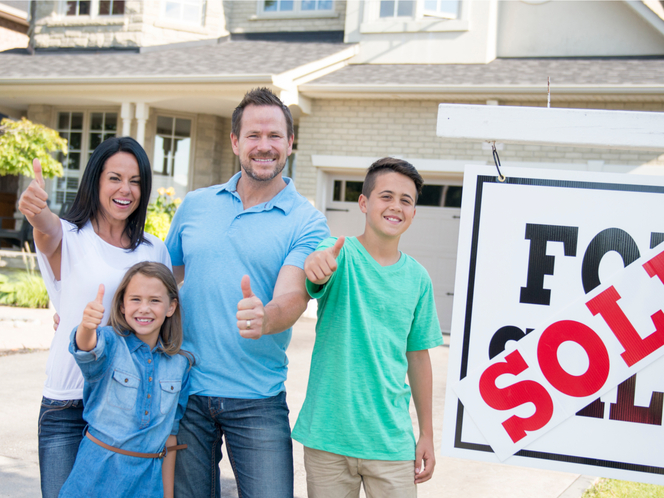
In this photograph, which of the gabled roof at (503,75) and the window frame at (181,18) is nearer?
the gabled roof at (503,75)

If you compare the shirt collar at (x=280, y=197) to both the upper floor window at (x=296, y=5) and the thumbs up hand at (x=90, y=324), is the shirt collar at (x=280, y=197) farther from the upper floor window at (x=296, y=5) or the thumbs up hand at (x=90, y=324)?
the upper floor window at (x=296, y=5)

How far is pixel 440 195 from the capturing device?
416 inches

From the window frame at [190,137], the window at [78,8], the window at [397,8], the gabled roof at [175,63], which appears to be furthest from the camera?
the window at [78,8]

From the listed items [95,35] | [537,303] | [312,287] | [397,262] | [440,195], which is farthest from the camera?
[95,35]

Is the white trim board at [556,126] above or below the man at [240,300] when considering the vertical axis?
above

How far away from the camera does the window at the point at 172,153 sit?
12.5 metres

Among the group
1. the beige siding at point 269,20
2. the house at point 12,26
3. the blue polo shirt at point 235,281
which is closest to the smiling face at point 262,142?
the blue polo shirt at point 235,281

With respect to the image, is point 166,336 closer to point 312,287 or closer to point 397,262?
point 312,287

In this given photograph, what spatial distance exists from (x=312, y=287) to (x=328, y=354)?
0.27 meters

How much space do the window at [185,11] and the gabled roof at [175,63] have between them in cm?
62

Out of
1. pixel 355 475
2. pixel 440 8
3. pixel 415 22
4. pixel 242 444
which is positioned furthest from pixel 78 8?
pixel 355 475

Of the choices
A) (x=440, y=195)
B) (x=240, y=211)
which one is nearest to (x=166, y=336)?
(x=240, y=211)

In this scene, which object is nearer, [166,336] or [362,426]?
[362,426]

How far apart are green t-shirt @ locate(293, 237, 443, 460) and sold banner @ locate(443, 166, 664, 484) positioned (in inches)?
18.7
